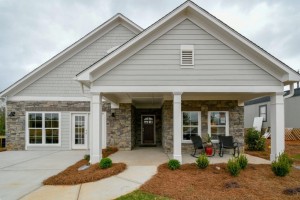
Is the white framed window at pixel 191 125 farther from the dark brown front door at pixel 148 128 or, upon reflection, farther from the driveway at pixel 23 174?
the driveway at pixel 23 174

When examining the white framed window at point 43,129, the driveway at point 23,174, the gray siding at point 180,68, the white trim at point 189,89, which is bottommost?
the driveway at point 23,174

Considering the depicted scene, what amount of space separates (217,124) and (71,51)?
8916 millimetres

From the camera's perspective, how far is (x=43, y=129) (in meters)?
11.9

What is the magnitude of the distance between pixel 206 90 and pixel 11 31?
1817cm

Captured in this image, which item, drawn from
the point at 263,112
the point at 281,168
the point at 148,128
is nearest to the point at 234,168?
the point at 281,168

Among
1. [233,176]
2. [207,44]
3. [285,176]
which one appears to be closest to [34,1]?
[207,44]

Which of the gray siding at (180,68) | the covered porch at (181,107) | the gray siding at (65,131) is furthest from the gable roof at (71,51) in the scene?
the gray siding at (180,68)

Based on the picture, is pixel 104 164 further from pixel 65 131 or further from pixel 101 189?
pixel 65 131

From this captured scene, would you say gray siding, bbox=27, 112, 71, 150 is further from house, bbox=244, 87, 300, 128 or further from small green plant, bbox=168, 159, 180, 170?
house, bbox=244, 87, 300, 128

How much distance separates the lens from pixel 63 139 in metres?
11.9

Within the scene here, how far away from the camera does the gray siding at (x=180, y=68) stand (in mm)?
7250

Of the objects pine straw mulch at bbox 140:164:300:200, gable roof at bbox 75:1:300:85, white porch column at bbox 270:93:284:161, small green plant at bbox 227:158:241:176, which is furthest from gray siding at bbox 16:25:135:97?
small green plant at bbox 227:158:241:176

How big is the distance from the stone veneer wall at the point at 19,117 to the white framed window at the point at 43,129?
31cm

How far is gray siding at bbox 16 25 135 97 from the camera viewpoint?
11.8m
